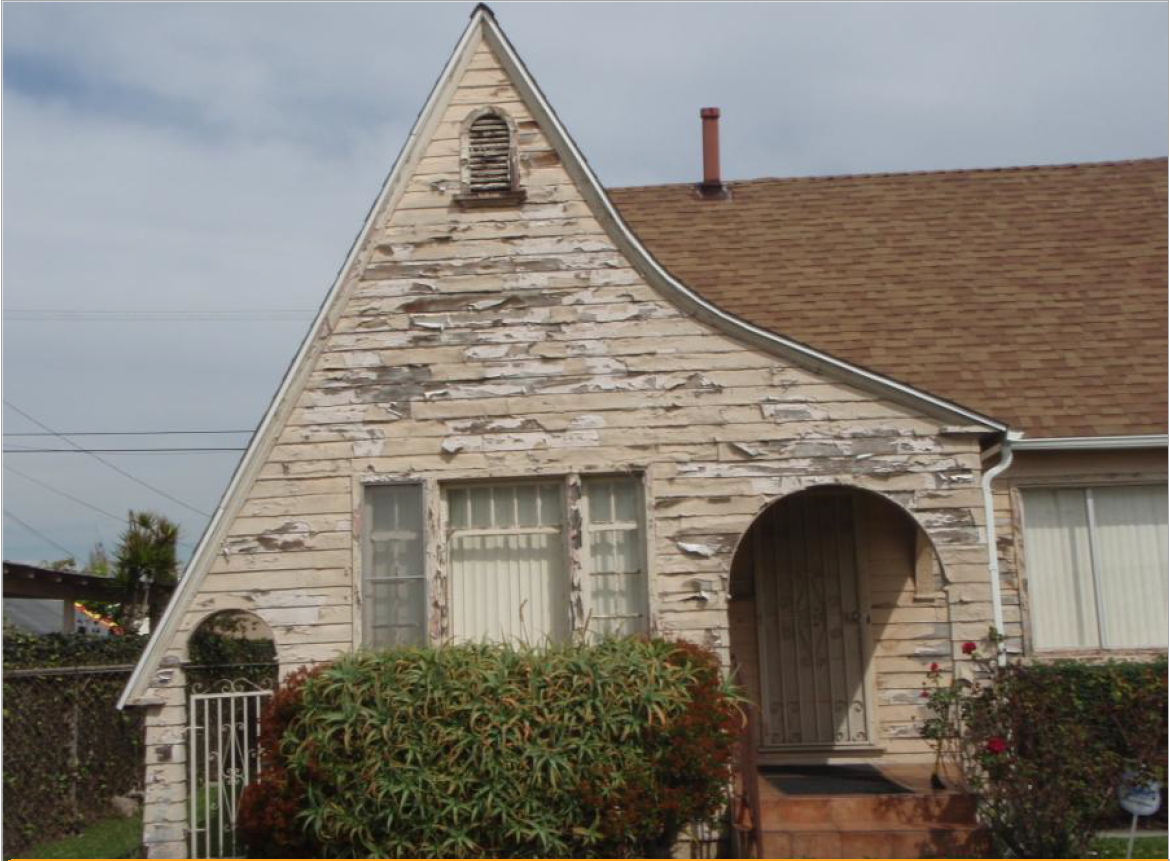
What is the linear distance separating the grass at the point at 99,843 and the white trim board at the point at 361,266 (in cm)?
240

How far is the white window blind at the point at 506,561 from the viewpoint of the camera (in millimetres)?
10023

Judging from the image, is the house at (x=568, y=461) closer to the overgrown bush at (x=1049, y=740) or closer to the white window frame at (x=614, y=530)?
the white window frame at (x=614, y=530)

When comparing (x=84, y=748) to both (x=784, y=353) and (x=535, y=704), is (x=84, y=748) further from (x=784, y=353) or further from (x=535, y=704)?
(x=784, y=353)

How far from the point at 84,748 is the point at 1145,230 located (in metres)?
13.0

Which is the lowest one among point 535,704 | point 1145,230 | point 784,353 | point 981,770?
point 981,770

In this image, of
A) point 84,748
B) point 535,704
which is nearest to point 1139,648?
point 535,704

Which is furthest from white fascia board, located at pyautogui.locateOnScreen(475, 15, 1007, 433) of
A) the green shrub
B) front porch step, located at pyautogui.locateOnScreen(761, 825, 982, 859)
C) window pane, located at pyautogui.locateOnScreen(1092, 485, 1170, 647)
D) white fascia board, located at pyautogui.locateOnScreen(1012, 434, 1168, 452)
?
the green shrub

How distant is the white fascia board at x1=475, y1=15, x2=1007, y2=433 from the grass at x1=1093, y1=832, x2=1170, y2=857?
10.5 ft

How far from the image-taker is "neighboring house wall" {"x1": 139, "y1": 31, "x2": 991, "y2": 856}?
9.76 meters

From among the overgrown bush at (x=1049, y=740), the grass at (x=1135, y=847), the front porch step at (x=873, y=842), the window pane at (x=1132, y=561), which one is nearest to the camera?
the overgrown bush at (x=1049, y=740)

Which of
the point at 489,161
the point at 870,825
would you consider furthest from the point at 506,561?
the point at 870,825

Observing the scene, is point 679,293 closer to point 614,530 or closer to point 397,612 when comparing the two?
point 614,530

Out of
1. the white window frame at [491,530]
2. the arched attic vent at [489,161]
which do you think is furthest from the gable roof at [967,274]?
the arched attic vent at [489,161]

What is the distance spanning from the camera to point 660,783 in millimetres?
8484
